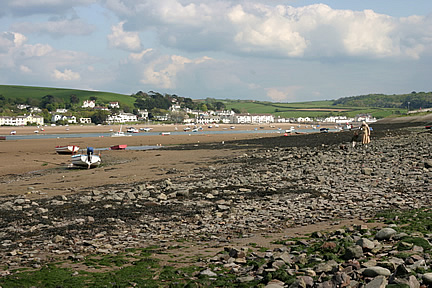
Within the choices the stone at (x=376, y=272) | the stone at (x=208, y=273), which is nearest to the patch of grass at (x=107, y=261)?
the stone at (x=208, y=273)

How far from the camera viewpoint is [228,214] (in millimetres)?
13406

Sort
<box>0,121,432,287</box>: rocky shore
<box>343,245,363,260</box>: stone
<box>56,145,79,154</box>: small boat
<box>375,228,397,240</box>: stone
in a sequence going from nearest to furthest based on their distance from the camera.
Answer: <box>343,245,363,260</box>: stone
<box>0,121,432,287</box>: rocky shore
<box>375,228,397,240</box>: stone
<box>56,145,79,154</box>: small boat

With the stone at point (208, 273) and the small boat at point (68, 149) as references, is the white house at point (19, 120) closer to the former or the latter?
the small boat at point (68, 149)

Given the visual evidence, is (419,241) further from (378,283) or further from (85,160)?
(85,160)

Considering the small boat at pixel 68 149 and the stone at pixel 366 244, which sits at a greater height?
the stone at pixel 366 244

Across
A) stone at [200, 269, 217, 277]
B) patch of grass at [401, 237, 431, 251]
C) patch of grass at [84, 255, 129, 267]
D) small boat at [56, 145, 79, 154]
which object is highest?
patch of grass at [401, 237, 431, 251]

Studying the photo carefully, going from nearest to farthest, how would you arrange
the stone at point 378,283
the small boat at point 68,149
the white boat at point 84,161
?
1. the stone at point 378,283
2. the white boat at point 84,161
3. the small boat at point 68,149

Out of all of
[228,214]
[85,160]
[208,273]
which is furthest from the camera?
[85,160]

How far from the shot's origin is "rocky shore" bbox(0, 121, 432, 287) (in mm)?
8359

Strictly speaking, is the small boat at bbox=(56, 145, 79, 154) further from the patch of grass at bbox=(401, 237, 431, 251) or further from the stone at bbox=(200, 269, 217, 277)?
the patch of grass at bbox=(401, 237, 431, 251)

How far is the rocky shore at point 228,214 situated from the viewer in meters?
8.36

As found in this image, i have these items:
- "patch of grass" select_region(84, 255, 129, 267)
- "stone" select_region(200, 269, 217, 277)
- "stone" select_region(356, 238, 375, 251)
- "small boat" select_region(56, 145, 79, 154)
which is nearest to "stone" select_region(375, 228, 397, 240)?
"stone" select_region(356, 238, 375, 251)

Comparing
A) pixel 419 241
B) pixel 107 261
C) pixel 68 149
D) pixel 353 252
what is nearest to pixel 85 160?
pixel 68 149

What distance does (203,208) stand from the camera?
567 inches
